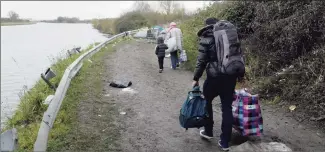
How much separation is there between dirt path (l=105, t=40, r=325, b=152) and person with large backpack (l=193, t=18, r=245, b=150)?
27.8 inches

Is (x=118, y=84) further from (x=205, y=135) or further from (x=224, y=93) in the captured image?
(x=224, y=93)

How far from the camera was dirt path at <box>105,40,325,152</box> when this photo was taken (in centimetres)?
531

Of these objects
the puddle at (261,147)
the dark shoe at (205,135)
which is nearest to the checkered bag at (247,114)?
the puddle at (261,147)

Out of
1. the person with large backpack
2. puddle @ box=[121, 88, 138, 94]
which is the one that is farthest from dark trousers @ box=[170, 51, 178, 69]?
the person with large backpack

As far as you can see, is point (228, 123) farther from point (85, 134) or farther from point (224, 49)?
point (85, 134)

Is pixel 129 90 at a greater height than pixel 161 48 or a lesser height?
lesser

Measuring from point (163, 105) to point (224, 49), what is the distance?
10.5 ft

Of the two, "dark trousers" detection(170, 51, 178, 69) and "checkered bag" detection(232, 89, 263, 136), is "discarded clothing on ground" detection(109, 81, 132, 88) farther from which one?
"checkered bag" detection(232, 89, 263, 136)

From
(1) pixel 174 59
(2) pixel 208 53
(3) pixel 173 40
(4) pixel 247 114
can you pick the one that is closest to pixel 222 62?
(2) pixel 208 53

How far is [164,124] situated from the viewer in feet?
20.5

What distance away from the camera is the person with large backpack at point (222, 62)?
460 cm

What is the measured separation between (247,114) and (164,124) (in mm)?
1641

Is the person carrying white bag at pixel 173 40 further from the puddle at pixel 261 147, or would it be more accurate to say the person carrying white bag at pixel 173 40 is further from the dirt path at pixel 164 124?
the puddle at pixel 261 147

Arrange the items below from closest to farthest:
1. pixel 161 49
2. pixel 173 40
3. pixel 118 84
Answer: pixel 118 84 < pixel 161 49 < pixel 173 40
